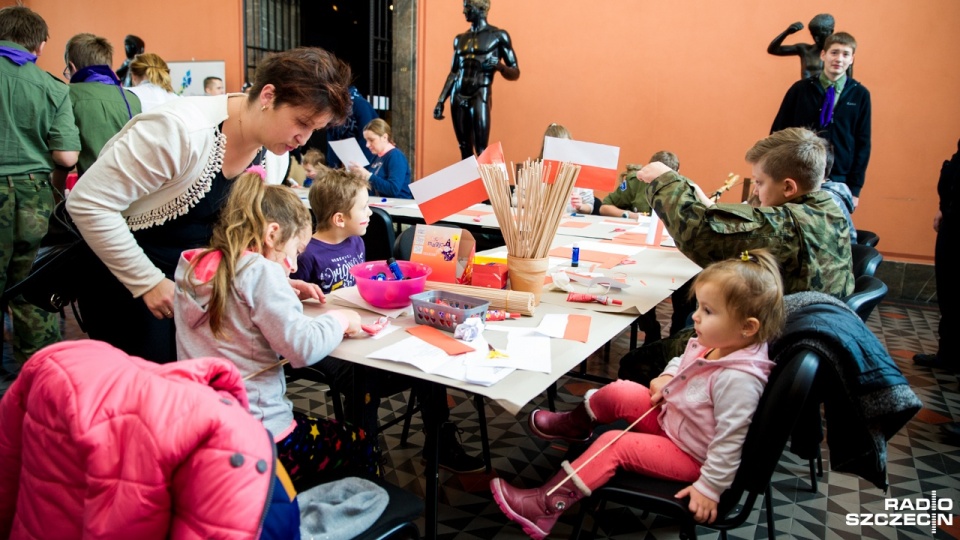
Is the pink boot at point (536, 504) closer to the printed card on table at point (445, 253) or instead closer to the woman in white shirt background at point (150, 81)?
the printed card on table at point (445, 253)

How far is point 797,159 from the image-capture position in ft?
6.32

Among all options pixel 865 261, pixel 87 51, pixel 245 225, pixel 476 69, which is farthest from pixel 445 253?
pixel 476 69

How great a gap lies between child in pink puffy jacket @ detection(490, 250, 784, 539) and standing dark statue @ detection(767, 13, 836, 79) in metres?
3.86

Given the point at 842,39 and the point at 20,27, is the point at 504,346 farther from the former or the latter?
the point at 842,39

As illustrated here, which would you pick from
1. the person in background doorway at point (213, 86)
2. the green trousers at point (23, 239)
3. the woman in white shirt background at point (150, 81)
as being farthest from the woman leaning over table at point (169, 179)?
the person in background doorway at point (213, 86)

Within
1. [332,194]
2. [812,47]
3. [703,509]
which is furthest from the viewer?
[812,47]

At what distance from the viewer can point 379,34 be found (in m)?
7.45

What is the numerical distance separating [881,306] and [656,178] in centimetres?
420

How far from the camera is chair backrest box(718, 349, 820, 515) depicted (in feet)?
3.95

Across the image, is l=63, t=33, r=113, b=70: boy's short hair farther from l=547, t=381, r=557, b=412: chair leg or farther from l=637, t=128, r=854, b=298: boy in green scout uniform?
l=637, t=128, r=854, b=298: boy in green scout uniform

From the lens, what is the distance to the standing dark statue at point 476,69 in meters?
5.56

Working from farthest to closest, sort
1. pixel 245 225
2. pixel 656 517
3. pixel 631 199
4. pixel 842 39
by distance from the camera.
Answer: pixel 631 199
pixel 842 39
pixel 656 517
pixel 245 225

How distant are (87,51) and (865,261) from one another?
4057mm

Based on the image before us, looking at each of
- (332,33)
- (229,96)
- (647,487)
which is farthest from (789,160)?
(332,33)
